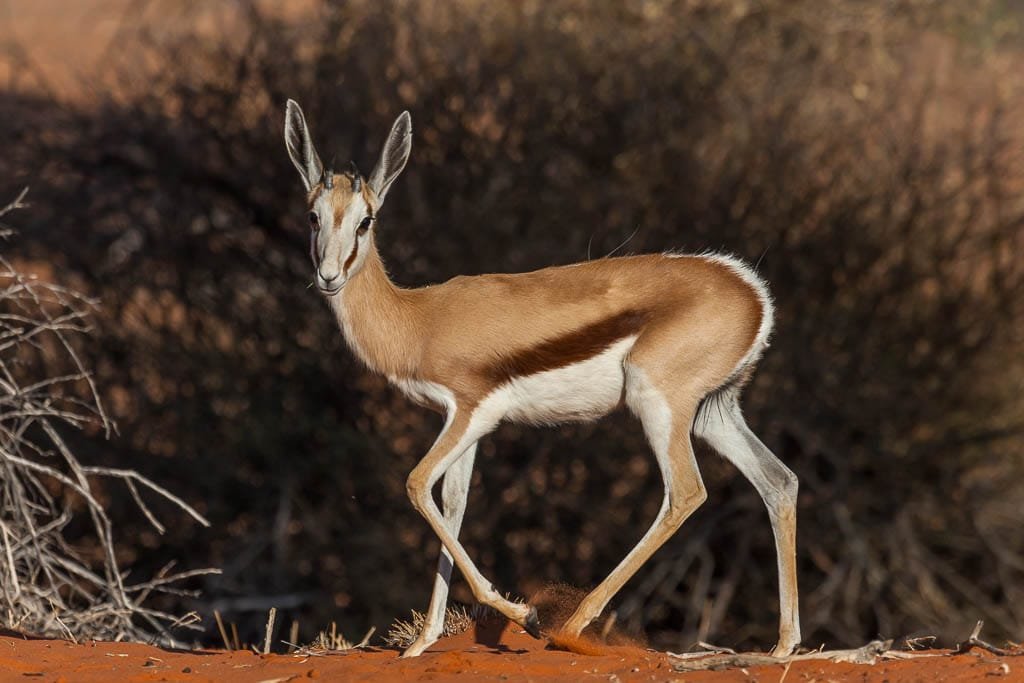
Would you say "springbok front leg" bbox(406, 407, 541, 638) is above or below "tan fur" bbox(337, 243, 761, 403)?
below

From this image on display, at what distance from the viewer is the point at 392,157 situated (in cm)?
618

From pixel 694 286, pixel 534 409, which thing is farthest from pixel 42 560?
pixel 694 286

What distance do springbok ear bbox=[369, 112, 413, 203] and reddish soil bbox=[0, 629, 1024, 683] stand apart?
5.79ft

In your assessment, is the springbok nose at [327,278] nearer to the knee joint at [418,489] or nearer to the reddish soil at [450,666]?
the knee joint at [418,489]

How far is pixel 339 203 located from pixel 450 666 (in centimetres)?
178

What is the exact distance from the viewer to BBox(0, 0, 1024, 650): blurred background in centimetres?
1220

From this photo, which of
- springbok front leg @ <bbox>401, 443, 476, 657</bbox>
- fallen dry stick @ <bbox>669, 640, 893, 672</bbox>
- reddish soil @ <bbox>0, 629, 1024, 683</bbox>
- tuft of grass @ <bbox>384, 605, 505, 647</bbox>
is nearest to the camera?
reddish soil @ <bbox>0, 629, 1024, 683</bbox>

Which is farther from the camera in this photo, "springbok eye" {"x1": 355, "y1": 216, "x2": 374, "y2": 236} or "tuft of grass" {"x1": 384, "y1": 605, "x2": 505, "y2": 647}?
"tuft of grass" {"x1": 384, "y1": 605, "x2": 505, "y2": 647}

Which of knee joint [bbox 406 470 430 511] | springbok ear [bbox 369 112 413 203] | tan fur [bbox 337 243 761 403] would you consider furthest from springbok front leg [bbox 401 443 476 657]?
springbok ear [bbox 369 112 413 203]

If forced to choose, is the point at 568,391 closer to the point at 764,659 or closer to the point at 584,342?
the point at 584,342

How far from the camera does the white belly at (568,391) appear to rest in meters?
5.77

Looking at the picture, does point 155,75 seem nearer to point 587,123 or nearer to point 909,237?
point 587,123

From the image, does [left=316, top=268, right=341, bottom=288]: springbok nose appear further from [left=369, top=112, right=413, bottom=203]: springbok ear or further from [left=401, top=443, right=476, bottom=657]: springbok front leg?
[left=401, top=443, right=476, bottom=657]: springbok front leg

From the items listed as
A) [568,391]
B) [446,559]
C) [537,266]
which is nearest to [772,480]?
[568,391]
